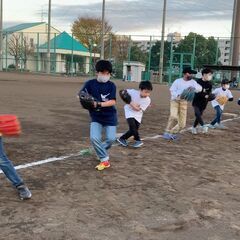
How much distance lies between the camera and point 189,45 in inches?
2242

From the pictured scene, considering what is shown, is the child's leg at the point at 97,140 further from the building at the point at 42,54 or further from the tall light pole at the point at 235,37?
the building at the point at 42,54

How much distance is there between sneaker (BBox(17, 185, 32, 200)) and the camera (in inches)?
204

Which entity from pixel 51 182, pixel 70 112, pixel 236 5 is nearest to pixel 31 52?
pixel 236 5

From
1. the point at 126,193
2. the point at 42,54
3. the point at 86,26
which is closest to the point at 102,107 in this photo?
the point at 126,193

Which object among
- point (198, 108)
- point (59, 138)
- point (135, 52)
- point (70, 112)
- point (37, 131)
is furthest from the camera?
point (135, 52)

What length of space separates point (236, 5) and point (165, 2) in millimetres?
7786

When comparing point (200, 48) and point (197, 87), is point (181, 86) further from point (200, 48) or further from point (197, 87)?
point (200, 48)

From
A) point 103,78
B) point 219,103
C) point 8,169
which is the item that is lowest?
point 8,169

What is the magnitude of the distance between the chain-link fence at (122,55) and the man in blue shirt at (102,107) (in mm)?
33500

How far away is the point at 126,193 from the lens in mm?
5637

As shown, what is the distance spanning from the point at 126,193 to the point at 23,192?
1.24m

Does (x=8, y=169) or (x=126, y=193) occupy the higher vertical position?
(x=8, y=169)

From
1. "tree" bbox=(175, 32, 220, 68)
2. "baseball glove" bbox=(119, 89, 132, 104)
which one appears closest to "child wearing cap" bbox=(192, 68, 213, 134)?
"baseball glove" bbox=(119, 89, 132, 104)

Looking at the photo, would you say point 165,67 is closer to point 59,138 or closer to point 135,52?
point 135,52
